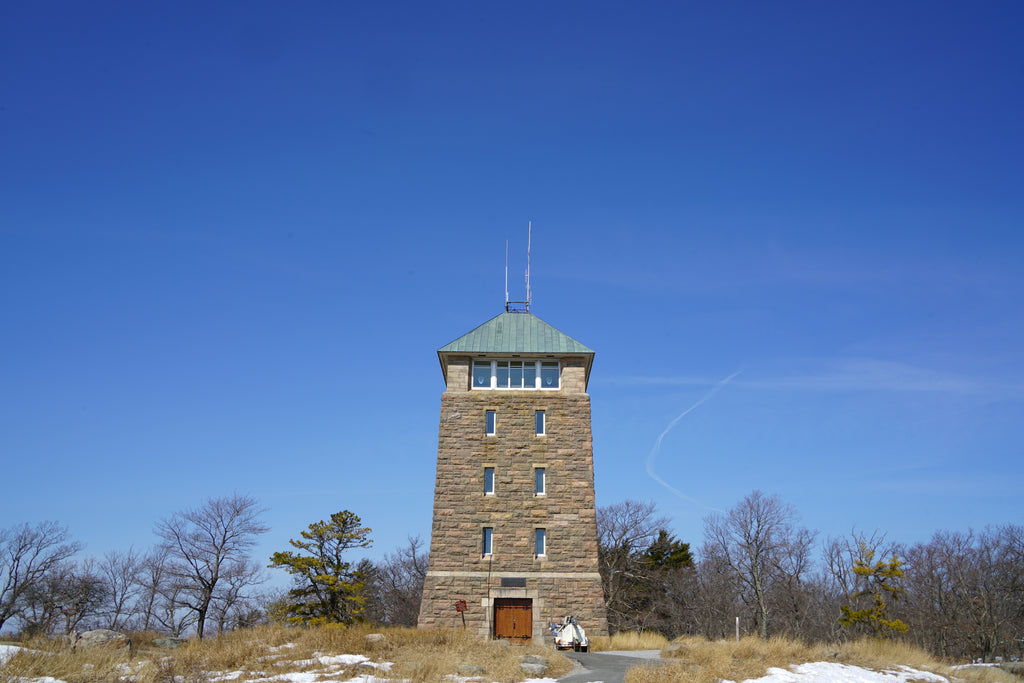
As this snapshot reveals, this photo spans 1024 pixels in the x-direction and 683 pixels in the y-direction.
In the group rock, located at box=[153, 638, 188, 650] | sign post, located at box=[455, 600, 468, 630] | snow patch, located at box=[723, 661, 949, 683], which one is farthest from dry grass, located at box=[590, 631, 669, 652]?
rock, located at box=[153, 638, 188, 650]

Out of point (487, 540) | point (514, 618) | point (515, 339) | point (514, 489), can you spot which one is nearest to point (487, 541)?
point (487, 540)

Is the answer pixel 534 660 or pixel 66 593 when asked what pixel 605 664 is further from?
pixel 66 593

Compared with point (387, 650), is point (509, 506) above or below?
above

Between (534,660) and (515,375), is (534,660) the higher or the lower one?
the lower one

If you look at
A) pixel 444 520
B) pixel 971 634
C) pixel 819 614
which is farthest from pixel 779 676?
pixel 819 614

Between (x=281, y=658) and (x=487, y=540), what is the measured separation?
43.2 ft

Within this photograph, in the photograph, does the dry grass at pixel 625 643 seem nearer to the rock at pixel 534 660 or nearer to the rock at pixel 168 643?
the rock at pixel 534 660

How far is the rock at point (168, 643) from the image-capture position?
2283 cm

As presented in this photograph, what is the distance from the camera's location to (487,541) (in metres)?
31.6

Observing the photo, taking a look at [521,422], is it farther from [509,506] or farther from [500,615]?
[500,615]

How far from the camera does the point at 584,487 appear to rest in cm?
3231

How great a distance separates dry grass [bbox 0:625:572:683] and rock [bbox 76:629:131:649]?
25.3 inches

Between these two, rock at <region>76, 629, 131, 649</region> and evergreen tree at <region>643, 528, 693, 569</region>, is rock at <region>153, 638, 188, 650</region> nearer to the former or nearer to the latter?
rock at <region>76, 629, 131, 649</region>

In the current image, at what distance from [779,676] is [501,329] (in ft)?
65.0
